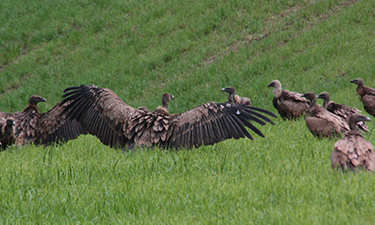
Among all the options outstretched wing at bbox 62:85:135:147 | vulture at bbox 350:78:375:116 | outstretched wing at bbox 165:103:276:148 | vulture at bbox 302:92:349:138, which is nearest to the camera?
outstretched wing at bbox 165:103:276:148

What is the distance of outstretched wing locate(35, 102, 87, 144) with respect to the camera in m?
9.43

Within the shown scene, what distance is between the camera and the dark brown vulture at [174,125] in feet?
23.1

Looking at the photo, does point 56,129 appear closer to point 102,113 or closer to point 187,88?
point 102,113

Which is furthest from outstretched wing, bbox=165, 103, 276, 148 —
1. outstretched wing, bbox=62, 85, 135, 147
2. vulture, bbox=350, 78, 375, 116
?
vulture, bbox=350, 78, 375, 116

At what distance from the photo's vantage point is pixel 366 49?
14688 millimetres

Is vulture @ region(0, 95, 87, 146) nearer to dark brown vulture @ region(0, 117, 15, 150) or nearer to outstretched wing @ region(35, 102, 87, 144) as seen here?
outstretched wing @ region(35, 102, 87, 144)

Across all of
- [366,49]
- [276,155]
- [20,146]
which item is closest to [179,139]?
[276,155]

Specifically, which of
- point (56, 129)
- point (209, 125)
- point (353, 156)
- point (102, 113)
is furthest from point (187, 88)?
point (353, 156)

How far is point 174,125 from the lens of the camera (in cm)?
725

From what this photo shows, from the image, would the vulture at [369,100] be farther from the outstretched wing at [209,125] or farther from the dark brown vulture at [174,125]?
the outstretched wing at [209,125]

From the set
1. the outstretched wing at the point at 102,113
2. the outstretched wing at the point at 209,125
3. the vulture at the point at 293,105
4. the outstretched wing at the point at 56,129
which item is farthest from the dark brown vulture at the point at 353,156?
the outstretched wing at the point at 56,129

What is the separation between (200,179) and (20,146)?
5.33m

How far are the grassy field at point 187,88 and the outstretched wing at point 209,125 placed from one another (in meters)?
0.33

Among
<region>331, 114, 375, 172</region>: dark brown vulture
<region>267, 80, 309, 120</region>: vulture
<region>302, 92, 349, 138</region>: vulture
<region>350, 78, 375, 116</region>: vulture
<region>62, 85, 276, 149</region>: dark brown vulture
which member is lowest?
<region>350, 78, 375, 116</region>: vulture
